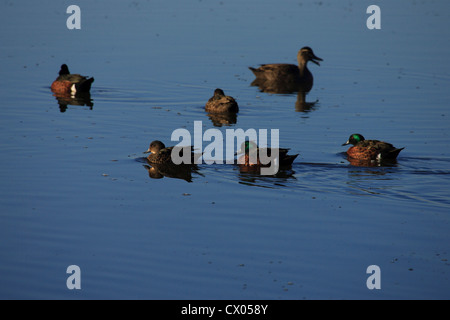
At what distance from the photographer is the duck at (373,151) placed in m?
16.2

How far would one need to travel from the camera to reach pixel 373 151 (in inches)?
642

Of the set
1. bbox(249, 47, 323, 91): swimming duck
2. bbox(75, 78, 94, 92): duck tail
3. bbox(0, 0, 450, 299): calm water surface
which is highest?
bbox(249, 47, 323, 91): swimming duck

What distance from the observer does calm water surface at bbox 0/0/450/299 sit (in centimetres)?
1019

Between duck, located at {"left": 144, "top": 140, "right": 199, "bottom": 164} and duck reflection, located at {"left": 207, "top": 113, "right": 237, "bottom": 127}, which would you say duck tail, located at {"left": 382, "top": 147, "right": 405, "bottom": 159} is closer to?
duck, located at {"left": 144, "top": 140, "right": 199, "bottom": 164}

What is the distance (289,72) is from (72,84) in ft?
26.7

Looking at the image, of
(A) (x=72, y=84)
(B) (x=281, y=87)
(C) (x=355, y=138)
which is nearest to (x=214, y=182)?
(C) (x=355, y=138)

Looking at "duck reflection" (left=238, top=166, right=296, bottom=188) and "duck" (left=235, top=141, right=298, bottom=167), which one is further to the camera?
"duck" (left=235, top=141, right=298, bottom=167)

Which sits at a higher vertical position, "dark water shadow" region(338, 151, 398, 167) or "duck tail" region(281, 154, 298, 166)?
"duck tail" region(281, 154, 298, 166)

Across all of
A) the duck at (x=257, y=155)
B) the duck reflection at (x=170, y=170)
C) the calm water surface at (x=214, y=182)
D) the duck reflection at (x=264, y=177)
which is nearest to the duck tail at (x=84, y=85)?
the calm water surface at (x=214, y=182)

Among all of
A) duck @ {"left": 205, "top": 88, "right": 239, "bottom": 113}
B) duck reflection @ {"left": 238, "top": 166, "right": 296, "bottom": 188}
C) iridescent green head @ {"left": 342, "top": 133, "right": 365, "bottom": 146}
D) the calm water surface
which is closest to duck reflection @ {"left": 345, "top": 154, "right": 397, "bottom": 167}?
the calm water surface

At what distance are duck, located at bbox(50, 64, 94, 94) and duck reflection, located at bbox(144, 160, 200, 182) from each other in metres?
7.72

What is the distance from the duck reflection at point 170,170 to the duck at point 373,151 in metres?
3.68

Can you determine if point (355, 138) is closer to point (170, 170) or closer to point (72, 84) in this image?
point (170, 170)

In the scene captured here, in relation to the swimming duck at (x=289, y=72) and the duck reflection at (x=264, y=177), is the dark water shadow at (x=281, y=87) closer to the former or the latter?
the swimming duck at (x=289, y=72)
